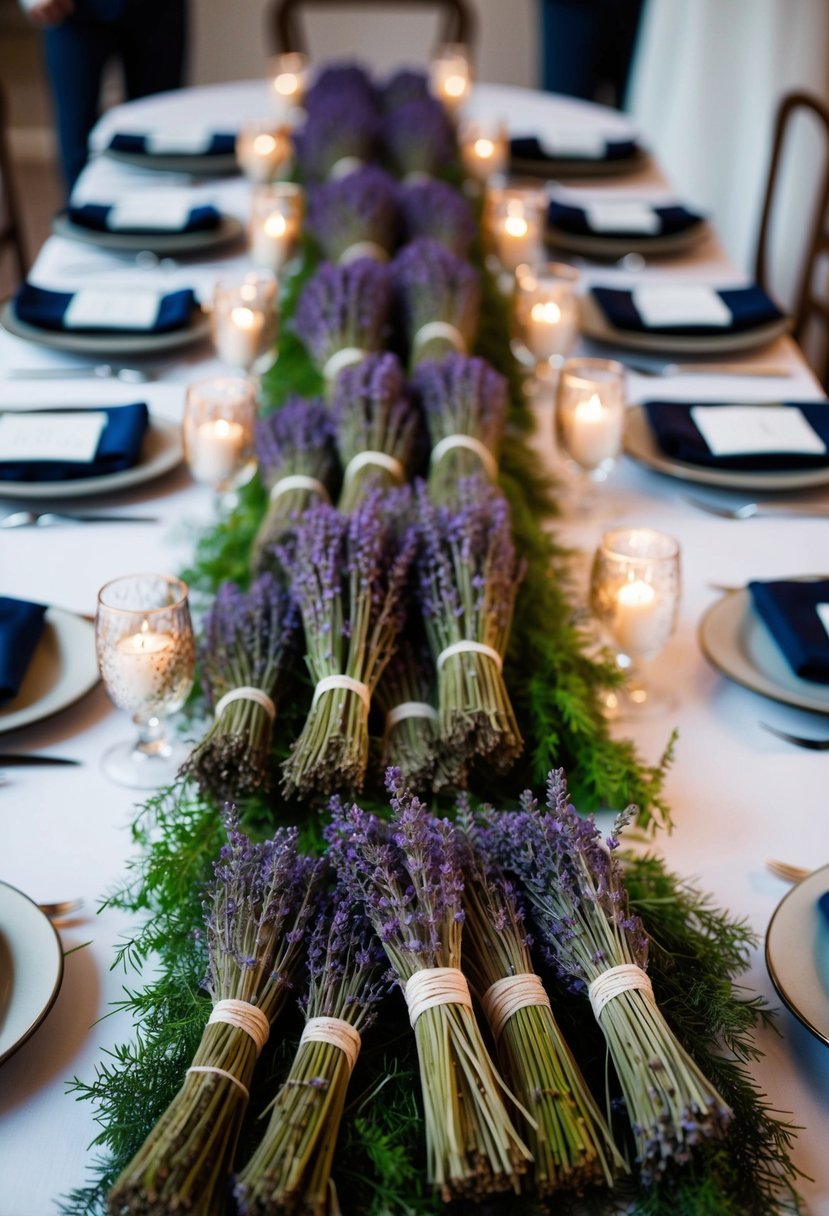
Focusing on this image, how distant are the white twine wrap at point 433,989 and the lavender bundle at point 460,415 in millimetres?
741

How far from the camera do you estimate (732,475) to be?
1.66 meters

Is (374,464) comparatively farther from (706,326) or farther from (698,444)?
(706,326)

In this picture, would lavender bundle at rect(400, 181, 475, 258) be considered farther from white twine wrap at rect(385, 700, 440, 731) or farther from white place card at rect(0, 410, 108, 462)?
white twine wrap at rect(385, 700, 440, 731)

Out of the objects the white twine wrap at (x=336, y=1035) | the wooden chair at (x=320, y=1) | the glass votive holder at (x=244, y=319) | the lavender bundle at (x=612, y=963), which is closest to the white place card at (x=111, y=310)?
the glass votive holder at (x=244, y=319)

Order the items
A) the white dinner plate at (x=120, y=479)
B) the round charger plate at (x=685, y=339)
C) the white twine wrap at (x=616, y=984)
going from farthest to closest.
→ the round charger plate at (x=685, y=339) → the white dinner plate at (x=120, y=479) → the white twine wrap at (x=616, y=984)

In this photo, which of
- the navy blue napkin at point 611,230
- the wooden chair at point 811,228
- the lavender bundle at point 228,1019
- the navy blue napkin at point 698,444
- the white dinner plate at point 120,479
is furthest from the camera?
the wooden chair at point 811,228

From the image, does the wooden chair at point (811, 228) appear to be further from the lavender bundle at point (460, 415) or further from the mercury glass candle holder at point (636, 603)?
the mercury glass candle holder at point (636, 603)

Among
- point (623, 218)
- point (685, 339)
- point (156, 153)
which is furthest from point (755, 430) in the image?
point (156, 153)

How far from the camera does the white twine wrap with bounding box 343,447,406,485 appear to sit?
4.76 feet

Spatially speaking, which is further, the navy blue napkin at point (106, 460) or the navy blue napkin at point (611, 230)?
the navy blue napkin at point (611, 230)

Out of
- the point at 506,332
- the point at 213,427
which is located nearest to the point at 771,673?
the point at 213,427

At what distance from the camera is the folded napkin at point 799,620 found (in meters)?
1.24

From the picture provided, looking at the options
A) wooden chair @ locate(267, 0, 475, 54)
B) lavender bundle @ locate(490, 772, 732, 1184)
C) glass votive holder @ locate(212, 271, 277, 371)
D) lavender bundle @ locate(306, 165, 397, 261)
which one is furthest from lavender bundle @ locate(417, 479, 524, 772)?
wooden chair @ locate(267, 0, 475, 54)

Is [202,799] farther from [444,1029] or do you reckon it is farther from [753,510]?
[753,510]
